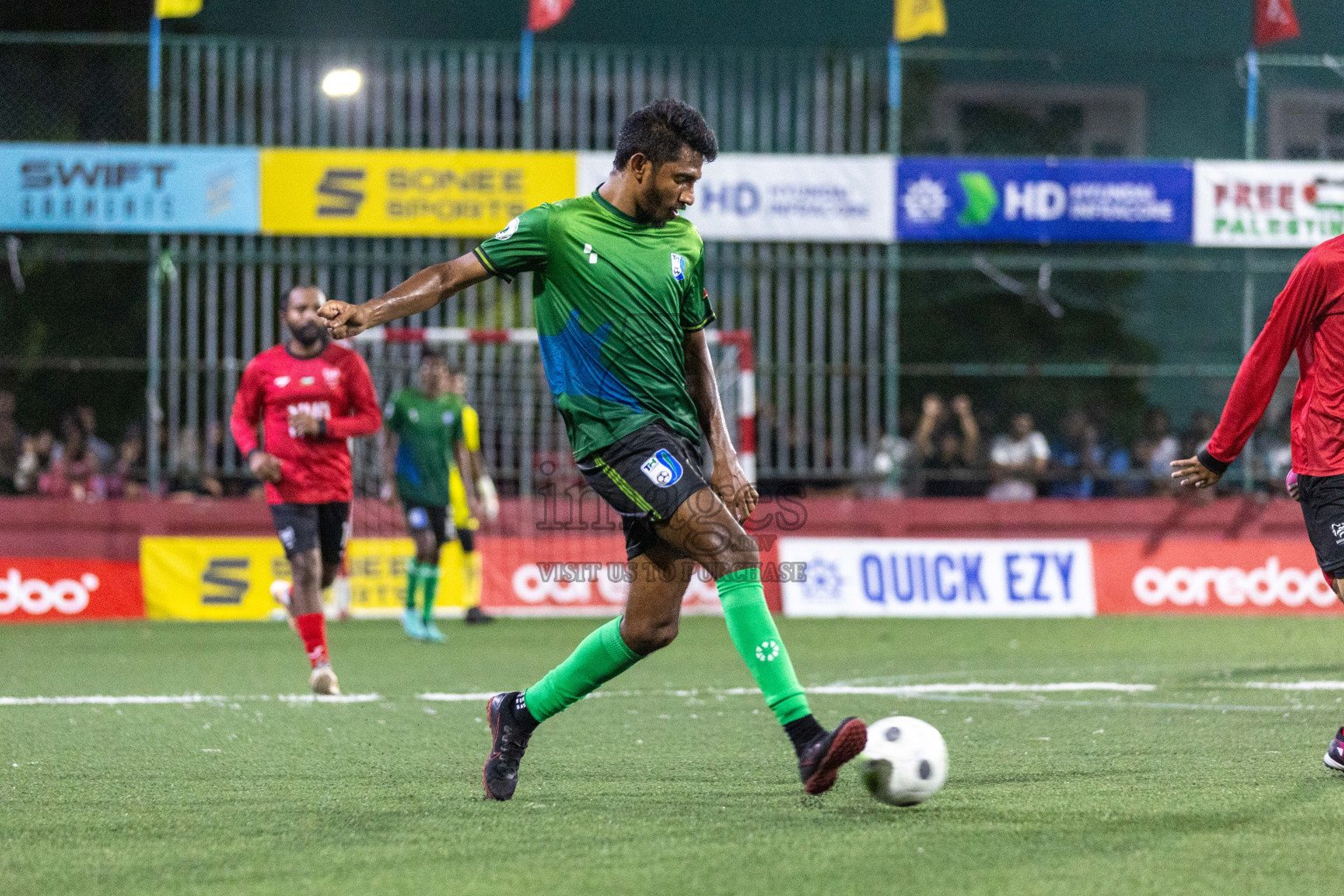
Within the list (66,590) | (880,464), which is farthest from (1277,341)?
(66,590)

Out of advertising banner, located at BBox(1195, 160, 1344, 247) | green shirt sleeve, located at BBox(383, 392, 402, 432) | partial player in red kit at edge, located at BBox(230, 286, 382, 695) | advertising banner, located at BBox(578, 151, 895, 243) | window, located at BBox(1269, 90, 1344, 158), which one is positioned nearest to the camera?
partial player in red kit at edge, located at BBox(230, 286, 382, 695)

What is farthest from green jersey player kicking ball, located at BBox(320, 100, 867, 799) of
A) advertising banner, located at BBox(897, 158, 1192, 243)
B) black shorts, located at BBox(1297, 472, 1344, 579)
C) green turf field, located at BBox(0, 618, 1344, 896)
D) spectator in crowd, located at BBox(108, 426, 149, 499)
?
spectator in crowd, located at BBox(108, 426, 149, 499)

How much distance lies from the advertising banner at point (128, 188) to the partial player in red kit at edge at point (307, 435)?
7684 millimetres

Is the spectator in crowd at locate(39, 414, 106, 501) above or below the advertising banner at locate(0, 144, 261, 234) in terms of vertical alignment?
below

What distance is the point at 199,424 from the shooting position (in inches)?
696

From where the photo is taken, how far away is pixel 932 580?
15828 millimetres

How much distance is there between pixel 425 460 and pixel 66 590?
429cm

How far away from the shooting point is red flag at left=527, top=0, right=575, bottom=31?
17531 mm

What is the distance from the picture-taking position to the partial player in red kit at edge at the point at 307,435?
29.5 feet

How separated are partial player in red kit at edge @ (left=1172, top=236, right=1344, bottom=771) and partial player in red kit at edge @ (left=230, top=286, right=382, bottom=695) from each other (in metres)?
5.07

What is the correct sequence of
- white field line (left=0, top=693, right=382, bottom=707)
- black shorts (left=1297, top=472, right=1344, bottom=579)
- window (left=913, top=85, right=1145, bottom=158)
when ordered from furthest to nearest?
window (left=913, top=85, right=1145, bottom=158), white field line (left=0, top=693, right=382, bottom=707), black shorts (left=1297, top=472, right=1344, bottom=579)

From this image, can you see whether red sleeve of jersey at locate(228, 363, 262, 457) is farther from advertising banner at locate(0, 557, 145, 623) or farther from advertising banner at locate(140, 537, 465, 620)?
advertising banner at locate(0, 557, 145, 623)

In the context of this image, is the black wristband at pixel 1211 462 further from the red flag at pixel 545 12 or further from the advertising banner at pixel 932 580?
the red flag at pixel 545 12

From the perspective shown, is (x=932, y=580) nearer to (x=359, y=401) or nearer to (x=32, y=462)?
(x=359, y=401)
